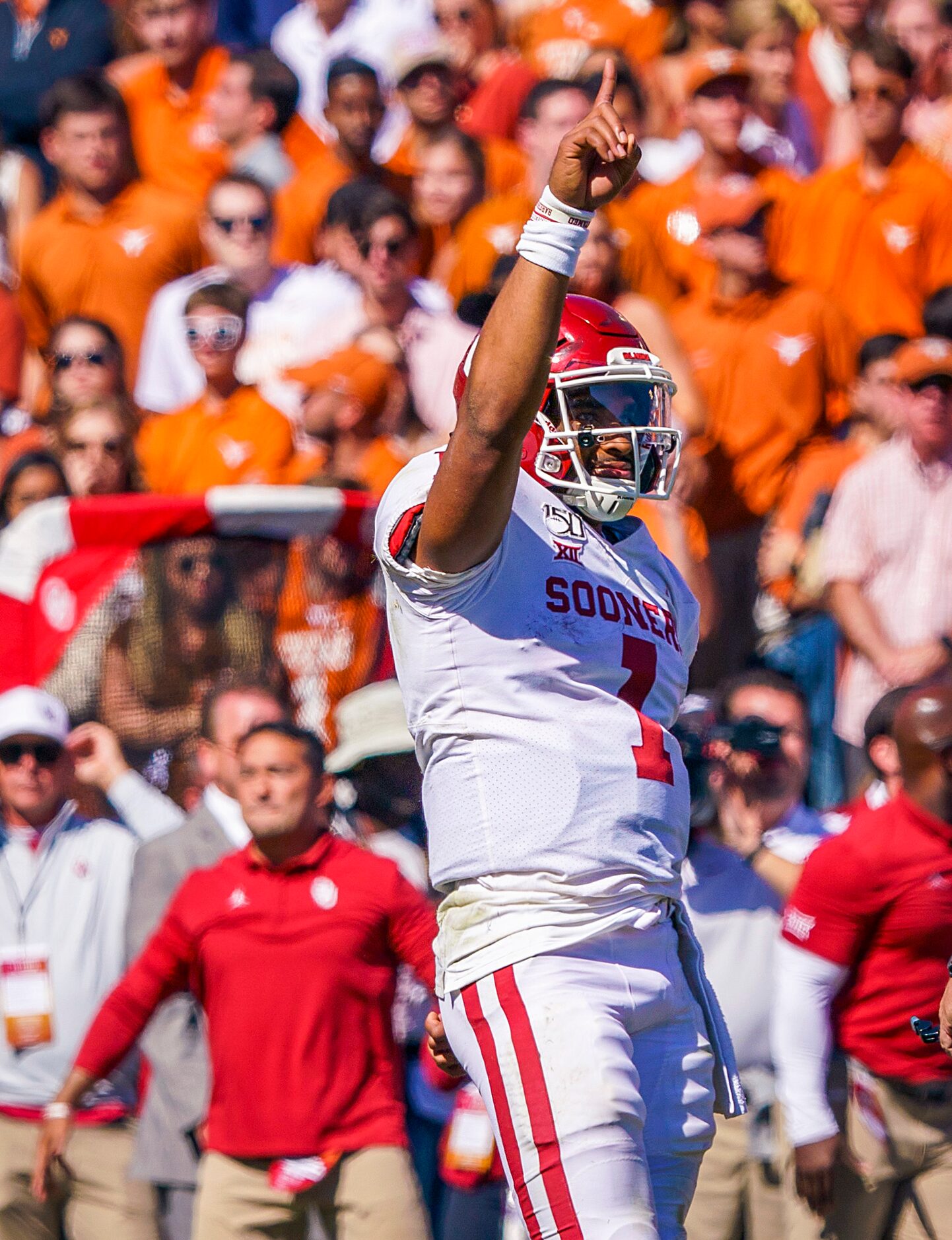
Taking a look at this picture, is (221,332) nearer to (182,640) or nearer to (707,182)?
(182,640)

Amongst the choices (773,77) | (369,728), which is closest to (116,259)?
(773,77)

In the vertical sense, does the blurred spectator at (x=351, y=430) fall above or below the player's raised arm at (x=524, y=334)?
below

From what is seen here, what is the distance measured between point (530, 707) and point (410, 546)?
353 mm

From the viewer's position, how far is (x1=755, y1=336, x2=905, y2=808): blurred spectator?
717 cm

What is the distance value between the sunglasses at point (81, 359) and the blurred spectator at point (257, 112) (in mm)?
1918

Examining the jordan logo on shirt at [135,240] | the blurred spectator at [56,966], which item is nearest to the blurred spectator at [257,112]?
the jordan logo on shirt at [135,240]

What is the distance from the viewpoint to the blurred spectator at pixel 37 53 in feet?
34.5

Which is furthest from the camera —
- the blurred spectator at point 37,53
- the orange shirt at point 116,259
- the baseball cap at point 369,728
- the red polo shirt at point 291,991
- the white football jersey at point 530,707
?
the blurred spectator at point 37,53

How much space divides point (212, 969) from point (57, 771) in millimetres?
1105

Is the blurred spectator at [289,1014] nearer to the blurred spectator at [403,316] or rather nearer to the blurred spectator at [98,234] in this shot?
the blurred spectator at [403,316]

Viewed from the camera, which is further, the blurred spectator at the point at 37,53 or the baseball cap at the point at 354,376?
the blurred spectator at the point at 37,53

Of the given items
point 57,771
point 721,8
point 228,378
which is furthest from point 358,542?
A: point 721,8

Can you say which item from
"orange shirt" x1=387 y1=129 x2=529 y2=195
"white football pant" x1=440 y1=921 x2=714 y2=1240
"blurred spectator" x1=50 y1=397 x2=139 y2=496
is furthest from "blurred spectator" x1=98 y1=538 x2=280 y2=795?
"orange shirt" x1=387 y1=129 x2=529 y2=195

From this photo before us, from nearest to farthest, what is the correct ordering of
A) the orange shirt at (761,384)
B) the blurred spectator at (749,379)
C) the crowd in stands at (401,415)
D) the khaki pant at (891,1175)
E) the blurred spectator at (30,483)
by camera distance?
the khaki pant at (891,1175), the crowd in stands at (401,415), the blurred spectator at (30,483), the blurred spectator at (749,379), the orange shirt at (761,384)
